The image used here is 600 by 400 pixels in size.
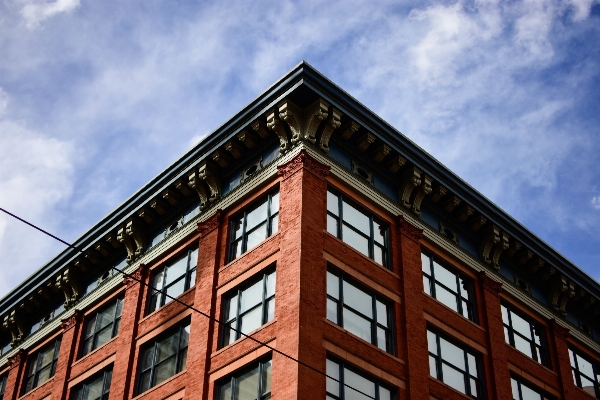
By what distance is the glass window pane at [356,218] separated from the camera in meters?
32.8

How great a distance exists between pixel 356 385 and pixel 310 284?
11.4 feet

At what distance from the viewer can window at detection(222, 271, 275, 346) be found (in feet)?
97.8

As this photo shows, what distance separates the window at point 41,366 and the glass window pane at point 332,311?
15.8 meters

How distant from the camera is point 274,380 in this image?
89.2 ft

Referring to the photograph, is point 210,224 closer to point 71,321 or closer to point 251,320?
point 251,320

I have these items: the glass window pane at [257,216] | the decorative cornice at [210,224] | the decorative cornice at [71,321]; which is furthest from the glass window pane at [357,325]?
the decorative cornice at [71,321]

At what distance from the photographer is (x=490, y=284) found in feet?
121

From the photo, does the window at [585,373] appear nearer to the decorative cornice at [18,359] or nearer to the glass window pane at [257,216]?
the glass window pane at [257,216]

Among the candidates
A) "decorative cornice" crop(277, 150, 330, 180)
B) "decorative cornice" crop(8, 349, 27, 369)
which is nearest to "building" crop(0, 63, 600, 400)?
"decorative cornice" crop(277, 150, 330, 180)

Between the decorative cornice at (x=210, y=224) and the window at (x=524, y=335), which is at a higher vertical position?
the decorative cornice at (x=210, y=224)

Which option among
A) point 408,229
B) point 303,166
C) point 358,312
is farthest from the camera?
point 408,229

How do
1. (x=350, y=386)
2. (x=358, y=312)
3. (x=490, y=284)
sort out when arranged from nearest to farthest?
(x=350, y=386) < (x=358, y=312) < (x=490, y=284)

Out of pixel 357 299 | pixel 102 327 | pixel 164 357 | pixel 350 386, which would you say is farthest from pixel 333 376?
pixel 102 327

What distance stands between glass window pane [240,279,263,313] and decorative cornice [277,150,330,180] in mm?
4018
